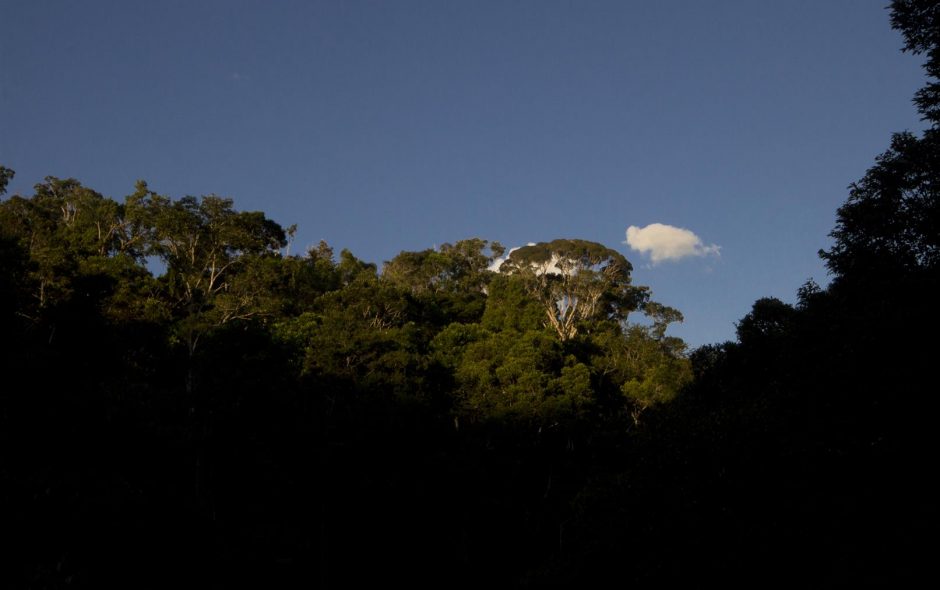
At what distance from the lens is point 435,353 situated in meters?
31.1

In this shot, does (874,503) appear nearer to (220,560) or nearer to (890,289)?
(890,289)

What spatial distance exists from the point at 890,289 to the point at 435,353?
22.9 m

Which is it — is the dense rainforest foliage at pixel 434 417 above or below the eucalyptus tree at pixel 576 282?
below

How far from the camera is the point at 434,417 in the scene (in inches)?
1086

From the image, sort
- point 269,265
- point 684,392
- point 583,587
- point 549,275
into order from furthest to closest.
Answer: point 549,275, point 269,265, point 684,392, point 583,587

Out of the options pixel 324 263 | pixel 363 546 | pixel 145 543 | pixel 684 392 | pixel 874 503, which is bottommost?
pixel 363 546

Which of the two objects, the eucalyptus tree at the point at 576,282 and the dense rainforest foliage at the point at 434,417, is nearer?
the dense rainforest foliage at the point at 434,417

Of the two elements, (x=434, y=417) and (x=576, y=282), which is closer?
(x=434, y=417)

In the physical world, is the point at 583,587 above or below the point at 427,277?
below

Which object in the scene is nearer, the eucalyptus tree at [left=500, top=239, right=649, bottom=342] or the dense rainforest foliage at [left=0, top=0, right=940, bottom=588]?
the dense rainforest foliage at [left=0, top=0, right=940, bottom=588]

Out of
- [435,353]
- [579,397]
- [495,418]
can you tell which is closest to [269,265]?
[435,353]

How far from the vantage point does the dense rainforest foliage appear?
29.2 feet

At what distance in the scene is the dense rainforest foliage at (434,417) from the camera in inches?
350

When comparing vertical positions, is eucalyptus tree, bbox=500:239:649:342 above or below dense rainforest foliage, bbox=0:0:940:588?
above
